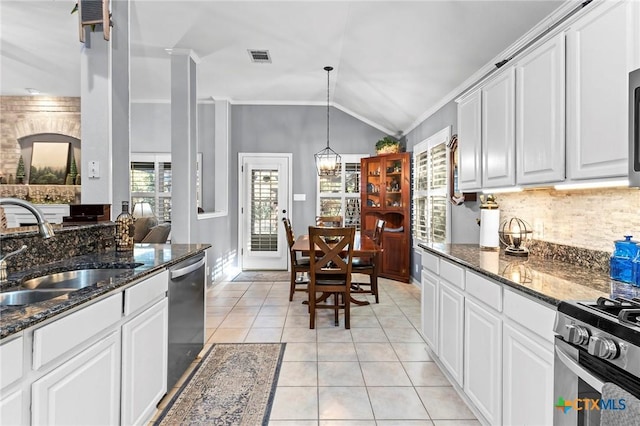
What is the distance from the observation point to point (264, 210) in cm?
646

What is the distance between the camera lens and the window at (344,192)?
6434 mm

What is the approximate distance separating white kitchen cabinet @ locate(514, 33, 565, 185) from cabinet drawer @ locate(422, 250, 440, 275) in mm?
819

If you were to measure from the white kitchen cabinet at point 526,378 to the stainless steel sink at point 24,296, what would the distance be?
2137 mm

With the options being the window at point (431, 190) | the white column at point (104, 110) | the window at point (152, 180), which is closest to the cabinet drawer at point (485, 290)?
the window at point (431, 190)

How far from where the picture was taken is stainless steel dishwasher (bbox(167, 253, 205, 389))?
2.17m

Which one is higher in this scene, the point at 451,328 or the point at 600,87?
the point at 600,87

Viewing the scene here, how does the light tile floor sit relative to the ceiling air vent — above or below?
below

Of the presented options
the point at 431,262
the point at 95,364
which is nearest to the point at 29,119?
the point at 95,364

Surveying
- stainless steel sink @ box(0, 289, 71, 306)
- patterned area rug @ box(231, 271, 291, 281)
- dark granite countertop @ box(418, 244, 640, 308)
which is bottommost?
patterned area rug @ box(231, 271, 291, 281)


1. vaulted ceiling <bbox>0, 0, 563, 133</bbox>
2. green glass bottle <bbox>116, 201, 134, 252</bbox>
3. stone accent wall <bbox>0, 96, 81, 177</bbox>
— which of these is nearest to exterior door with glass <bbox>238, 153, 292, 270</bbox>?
vaulted ceiling <bbox>0, 0, 563, 133</bbox>

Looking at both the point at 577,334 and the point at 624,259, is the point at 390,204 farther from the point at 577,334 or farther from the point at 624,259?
the point at 577,334

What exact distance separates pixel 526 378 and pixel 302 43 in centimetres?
391

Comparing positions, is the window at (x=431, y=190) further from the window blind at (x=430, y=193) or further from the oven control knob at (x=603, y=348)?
the oven control knob at (x=603, y=348)

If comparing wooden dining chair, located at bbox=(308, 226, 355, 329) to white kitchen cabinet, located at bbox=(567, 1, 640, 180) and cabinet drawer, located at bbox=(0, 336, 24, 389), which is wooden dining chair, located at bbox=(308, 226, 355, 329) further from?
cabinet drawer, located at bbox=(0, 336, 24, 389)
